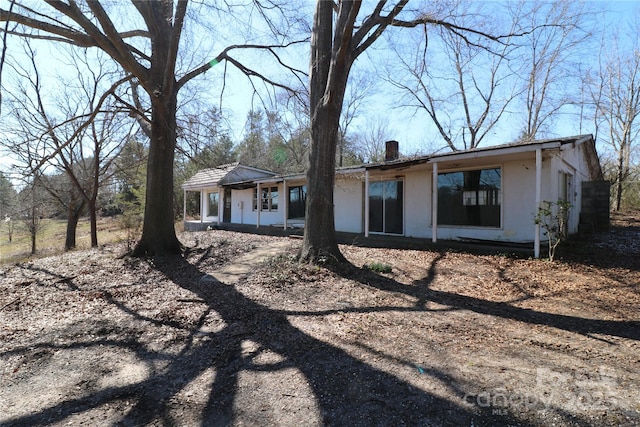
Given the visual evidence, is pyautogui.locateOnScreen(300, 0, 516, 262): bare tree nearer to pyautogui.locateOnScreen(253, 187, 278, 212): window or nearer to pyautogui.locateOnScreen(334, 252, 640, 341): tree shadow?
pyautogui.locateOnScreen(334, 252, 640, 341): tree shadow

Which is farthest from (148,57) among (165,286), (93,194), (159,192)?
(93,194)

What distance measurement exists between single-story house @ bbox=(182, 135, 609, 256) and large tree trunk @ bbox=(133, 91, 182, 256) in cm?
300

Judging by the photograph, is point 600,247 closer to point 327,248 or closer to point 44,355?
point 327,248

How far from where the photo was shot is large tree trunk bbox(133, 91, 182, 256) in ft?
27.3

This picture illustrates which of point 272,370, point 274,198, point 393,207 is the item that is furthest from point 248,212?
point 272,370

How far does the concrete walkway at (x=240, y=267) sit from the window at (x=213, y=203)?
456 inches

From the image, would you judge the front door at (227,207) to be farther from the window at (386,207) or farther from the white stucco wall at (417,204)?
the white stucco wall at (417,204)

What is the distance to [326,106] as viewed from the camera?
6.67m

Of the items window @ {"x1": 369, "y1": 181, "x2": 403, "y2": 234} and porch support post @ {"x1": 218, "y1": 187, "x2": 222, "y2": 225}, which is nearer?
window @ {"x1": 369, "y1": 181, "x2": 403, "y2": 234}

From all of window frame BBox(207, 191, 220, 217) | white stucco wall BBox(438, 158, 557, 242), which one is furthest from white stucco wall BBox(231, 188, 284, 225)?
white stucco wall BBox(438, 158, 557, 242)

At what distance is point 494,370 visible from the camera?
274 centimetres

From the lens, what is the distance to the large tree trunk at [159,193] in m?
8.34

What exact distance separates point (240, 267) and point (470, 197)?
6872mm

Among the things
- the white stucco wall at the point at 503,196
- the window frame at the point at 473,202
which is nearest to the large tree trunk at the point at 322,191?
the white stucco wall at the point at 503,196
